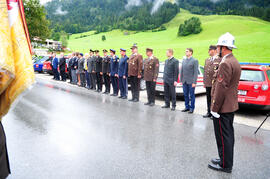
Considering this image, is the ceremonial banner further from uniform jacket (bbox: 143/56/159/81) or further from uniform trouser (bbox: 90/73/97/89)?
uniform trouser (bbox: 90/73/97/89)

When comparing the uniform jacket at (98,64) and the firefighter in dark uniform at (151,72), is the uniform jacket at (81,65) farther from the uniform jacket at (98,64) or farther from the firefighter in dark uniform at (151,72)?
the firefighter in dark uniform at (151,72)

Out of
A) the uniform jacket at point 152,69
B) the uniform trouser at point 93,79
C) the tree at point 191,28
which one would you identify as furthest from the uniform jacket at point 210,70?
the tree at point 191,28

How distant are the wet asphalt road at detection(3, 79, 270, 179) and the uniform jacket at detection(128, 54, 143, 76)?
8.41 feet

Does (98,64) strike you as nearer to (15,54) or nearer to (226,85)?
(226,85)

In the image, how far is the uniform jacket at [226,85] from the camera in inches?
130

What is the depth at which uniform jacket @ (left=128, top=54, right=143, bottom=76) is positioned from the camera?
914cm

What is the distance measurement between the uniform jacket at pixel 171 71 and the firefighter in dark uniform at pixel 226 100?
452 cm

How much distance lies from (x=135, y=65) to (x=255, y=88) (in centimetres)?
449

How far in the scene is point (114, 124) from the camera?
577 cm

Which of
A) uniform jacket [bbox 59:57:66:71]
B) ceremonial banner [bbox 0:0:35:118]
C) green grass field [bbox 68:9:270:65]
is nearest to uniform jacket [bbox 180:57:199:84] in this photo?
ceremonial banner [bbox 0:0:35:118]

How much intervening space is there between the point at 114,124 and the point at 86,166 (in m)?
2.38

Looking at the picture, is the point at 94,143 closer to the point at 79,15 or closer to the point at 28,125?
the point at 28,125

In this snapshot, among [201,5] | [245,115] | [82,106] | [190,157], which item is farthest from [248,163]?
[201,5]

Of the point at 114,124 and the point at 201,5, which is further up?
the point at 201,5
